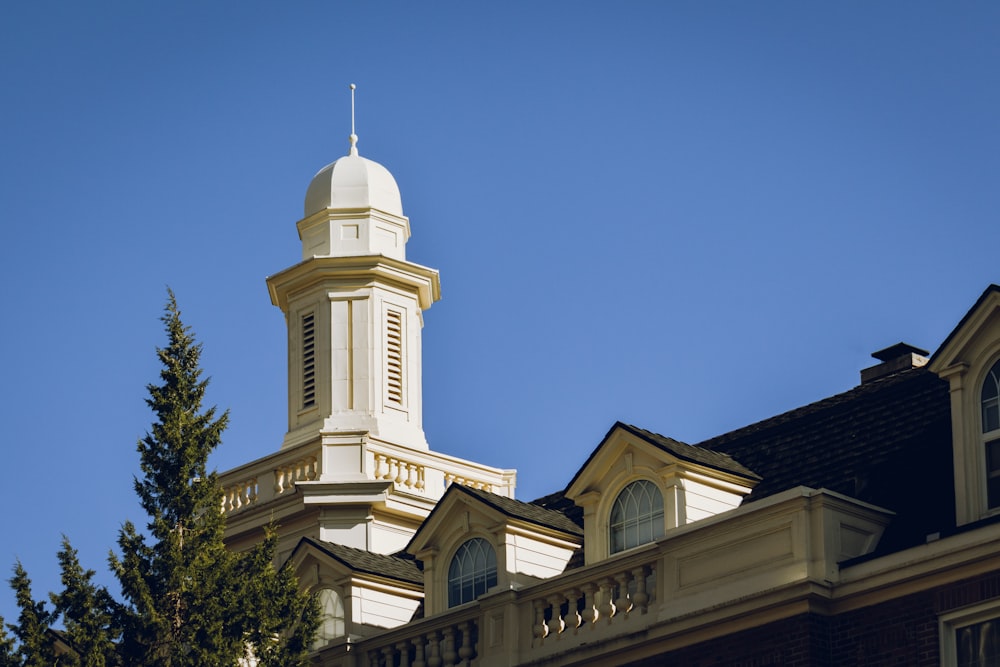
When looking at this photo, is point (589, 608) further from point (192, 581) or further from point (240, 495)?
point (240, 495)

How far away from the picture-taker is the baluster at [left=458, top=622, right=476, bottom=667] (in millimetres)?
28359

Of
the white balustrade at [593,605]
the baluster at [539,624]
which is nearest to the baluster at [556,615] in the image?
the white balustrade at [593,605]

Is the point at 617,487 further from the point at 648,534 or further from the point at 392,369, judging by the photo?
the point at 392,369

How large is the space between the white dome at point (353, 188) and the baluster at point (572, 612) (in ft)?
47.2

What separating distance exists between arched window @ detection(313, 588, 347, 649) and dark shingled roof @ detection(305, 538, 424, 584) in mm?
547

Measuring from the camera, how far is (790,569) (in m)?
24.5

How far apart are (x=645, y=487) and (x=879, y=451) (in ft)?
10.7

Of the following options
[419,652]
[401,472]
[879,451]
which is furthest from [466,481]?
[879,451]

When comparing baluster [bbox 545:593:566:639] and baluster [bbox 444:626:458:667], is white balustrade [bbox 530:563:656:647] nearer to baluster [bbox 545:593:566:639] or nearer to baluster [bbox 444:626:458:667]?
baluster [bbox 545:593:566:639]

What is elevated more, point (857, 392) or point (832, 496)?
point (857, 392)

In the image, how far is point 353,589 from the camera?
31.4 metres

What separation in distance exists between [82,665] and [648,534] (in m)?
7.60

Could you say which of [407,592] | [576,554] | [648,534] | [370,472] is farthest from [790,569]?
[370,472]

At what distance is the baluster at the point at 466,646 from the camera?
93.0 ft
